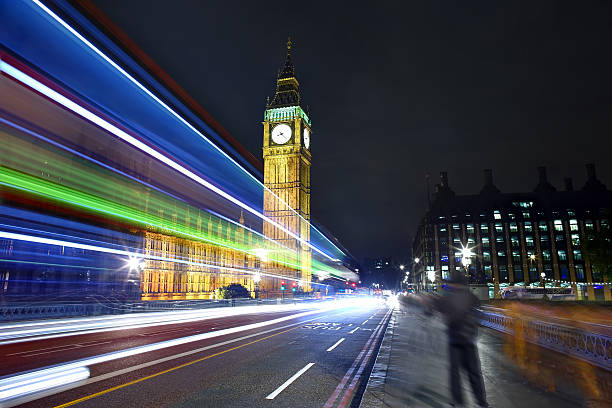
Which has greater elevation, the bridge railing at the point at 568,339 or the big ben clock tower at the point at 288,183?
the big ben clock tower at the point at 288,183

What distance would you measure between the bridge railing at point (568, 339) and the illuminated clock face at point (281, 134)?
88.5m

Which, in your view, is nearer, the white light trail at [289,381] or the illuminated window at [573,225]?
the white light trail at [289,381]

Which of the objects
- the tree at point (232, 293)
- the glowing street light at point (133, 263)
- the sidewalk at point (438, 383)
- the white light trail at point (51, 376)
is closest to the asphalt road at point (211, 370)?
the white light trail at point (51, 376)

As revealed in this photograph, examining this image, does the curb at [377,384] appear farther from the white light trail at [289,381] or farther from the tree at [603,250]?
the tree at [603,250]

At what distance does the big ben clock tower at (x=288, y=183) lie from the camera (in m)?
96.5

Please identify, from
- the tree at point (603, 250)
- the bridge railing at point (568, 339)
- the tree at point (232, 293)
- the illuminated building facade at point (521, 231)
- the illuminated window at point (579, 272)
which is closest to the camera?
the bridge railing at point (568, 339)

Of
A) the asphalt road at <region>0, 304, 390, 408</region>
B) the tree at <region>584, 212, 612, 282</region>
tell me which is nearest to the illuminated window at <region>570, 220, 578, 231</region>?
the tree at <region>584, 212, 612, 282</region>

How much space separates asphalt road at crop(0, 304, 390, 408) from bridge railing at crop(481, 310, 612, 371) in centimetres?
613

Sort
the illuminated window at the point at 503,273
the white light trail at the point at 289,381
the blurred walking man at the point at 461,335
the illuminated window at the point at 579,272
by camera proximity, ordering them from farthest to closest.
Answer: the illuminated window at the point at 503,273 < the illuminated window at the point at 579,272 < the white light trail at the point at 289,381 < the blurred walking man at the point at 461,335

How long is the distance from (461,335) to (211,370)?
19.5 ft

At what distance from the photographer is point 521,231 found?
10638 centimetres

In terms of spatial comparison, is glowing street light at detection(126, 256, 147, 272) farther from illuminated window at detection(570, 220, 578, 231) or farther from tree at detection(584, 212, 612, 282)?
illuminated window at detection(570, 220, 578, 231)

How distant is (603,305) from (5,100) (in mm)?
41344

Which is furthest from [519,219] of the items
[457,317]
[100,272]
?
[457,317]
